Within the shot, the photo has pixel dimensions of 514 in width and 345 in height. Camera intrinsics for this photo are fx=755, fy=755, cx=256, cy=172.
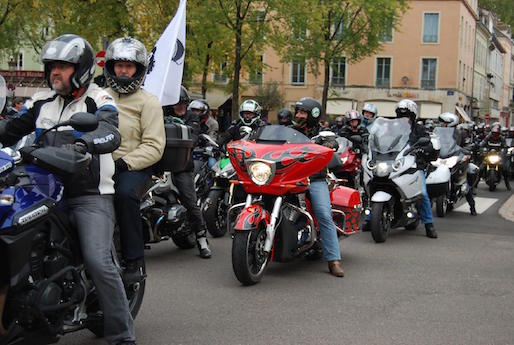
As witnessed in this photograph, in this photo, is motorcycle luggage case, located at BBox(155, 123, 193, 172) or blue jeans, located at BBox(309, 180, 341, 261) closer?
motorcycle luggage case, located at BBox(155, 123, 193, 172)

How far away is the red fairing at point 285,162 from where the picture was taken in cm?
677

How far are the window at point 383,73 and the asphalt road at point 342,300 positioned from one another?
4775cm

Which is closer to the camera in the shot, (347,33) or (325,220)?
(325,220)

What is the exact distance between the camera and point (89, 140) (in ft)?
12.8

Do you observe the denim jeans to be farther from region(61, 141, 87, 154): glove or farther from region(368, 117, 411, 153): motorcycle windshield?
region(368, 117, 411, 153): motorcycle windshield

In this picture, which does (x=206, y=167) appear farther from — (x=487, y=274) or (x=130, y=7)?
(x=130, y=7)

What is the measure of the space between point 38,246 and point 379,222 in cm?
612

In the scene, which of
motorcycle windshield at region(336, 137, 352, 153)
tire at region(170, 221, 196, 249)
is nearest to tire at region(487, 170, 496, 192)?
A: motorcycle windshield at region(336, 137, 352, 153)

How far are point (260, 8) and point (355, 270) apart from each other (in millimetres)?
18147

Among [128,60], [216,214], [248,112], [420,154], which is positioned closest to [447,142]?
[420,154]

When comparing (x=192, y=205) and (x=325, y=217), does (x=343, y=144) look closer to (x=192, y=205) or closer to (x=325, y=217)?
(x=192, y=205)

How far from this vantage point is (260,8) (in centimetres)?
2462

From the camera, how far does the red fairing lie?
22.2 feet

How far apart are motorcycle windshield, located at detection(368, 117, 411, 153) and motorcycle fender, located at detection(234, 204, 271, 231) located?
355 cm
